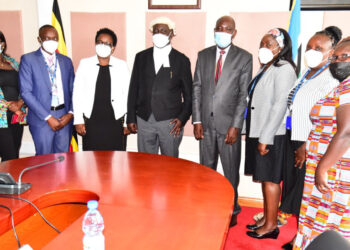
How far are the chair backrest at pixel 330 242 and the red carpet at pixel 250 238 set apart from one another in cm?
174

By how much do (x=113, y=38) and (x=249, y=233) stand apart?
2169mm

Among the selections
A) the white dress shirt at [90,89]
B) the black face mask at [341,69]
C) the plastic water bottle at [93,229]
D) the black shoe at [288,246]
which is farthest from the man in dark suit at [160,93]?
the plastic water bottle at [93,229]

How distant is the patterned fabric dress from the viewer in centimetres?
166

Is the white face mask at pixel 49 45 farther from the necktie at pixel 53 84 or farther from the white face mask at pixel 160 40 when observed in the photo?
the white face mask at pixel 160 40

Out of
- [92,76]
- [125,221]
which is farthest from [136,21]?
[125,221]

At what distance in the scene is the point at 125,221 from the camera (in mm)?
1249

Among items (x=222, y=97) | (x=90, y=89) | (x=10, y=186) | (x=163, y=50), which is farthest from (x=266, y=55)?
(x=10, y=186)

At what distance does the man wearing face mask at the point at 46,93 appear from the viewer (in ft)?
9.29

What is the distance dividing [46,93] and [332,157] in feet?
7.96

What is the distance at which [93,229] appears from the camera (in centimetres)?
114

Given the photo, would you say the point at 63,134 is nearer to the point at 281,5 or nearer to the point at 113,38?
the point at 113,38

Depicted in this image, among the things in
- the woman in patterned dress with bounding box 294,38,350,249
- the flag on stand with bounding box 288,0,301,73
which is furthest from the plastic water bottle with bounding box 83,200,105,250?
the flag on stand with bounding box 288,0,301,73

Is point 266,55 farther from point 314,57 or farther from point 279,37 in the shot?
point 314,57

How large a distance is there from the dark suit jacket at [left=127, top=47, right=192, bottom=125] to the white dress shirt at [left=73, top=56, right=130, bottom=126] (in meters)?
0.10
